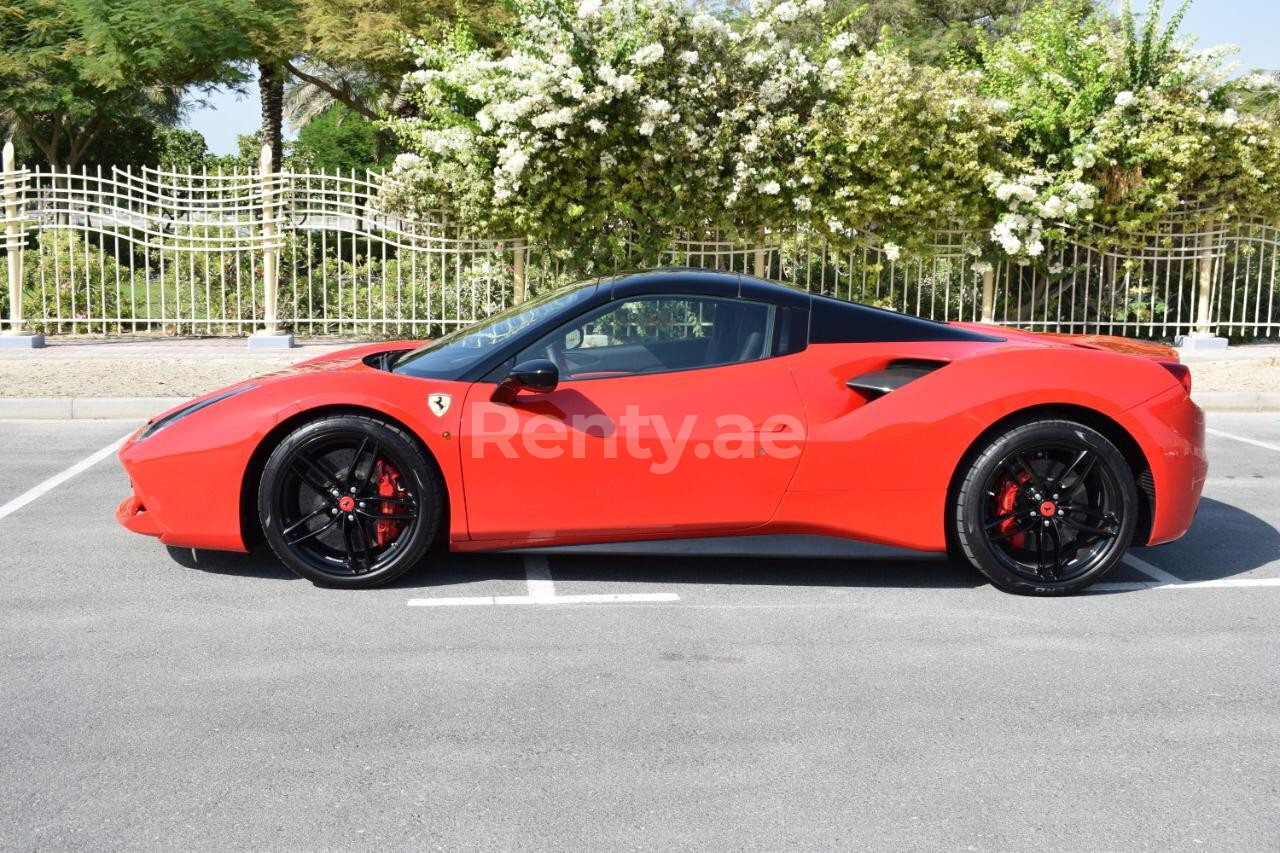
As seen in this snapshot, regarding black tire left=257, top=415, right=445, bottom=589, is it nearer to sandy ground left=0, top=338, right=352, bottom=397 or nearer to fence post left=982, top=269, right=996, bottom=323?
sandy ground left=0, top=338, right=352, bottom=397

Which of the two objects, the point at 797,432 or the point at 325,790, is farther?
the point at 797,432

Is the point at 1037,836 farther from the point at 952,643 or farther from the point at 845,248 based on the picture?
the point at 845,248

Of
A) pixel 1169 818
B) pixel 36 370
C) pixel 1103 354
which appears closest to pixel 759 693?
pixel 1169 818

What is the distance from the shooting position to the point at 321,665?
412 cm

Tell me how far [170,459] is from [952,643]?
3.12 metres

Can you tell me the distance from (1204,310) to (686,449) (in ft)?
40.6

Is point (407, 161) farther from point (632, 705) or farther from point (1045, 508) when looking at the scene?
point (632, 705)

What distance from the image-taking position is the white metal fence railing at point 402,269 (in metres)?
13.9

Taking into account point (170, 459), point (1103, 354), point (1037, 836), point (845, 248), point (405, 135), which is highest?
point (405, 135)

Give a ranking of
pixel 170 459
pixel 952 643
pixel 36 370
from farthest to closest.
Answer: pixel 36 370 → pixel 170 459 → pixel 952 643

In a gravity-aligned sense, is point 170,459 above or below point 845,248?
below

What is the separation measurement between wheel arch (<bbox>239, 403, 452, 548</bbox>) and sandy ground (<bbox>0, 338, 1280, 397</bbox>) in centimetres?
573

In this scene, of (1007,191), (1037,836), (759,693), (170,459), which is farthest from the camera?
(1007,191)

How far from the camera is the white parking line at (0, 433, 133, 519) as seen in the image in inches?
254
